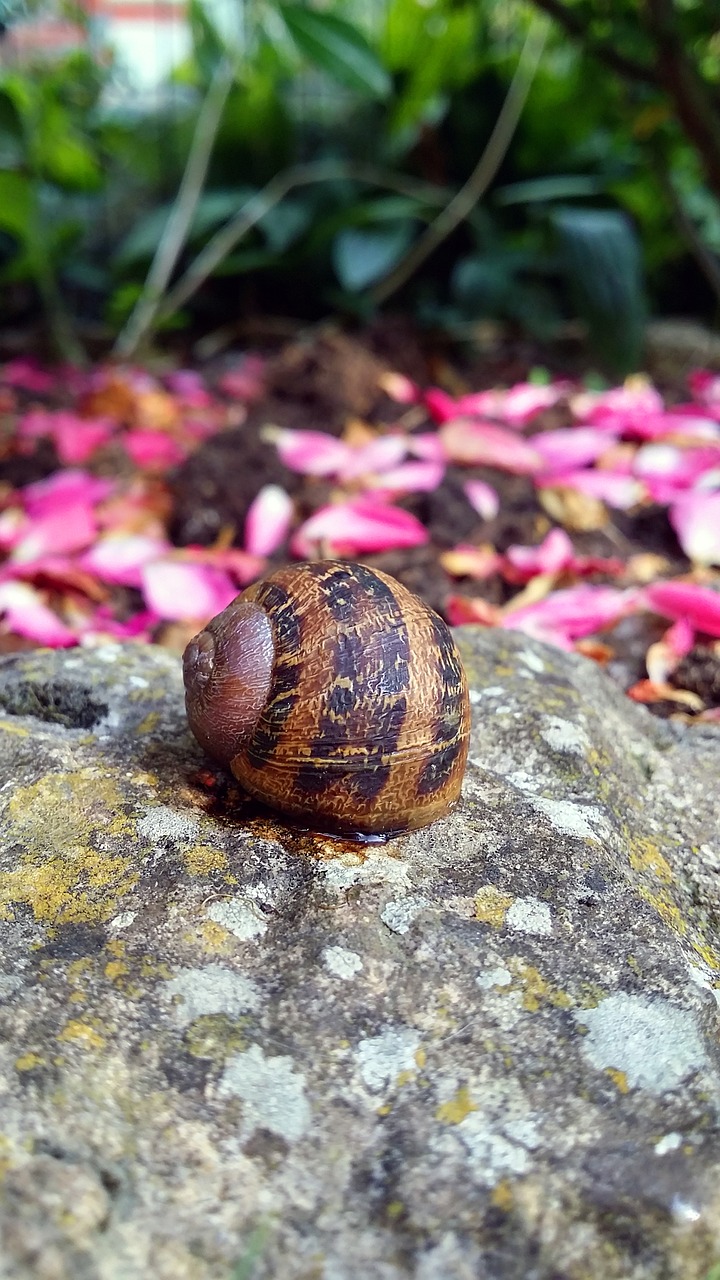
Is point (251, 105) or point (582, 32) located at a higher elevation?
point (582, 32)

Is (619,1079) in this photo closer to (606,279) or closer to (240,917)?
(240,917)

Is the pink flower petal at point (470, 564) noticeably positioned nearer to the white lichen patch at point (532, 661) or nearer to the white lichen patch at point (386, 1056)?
the white lichen patch at point (532, 661)

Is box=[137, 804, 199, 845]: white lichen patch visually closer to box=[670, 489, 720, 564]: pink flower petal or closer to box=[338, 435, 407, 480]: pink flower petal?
box=[670, 489, 720, 564]: pink flower petal

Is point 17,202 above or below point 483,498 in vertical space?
above

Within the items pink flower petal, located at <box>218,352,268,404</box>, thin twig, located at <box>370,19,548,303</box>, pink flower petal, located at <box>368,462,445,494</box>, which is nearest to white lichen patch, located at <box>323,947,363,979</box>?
pink flower petal, located at <box>368,462,445,494</box>

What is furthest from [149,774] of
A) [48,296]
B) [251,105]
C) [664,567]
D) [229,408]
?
[251,105]

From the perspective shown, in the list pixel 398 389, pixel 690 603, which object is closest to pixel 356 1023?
pixel 690 603

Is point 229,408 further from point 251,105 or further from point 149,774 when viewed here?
point 149,774
